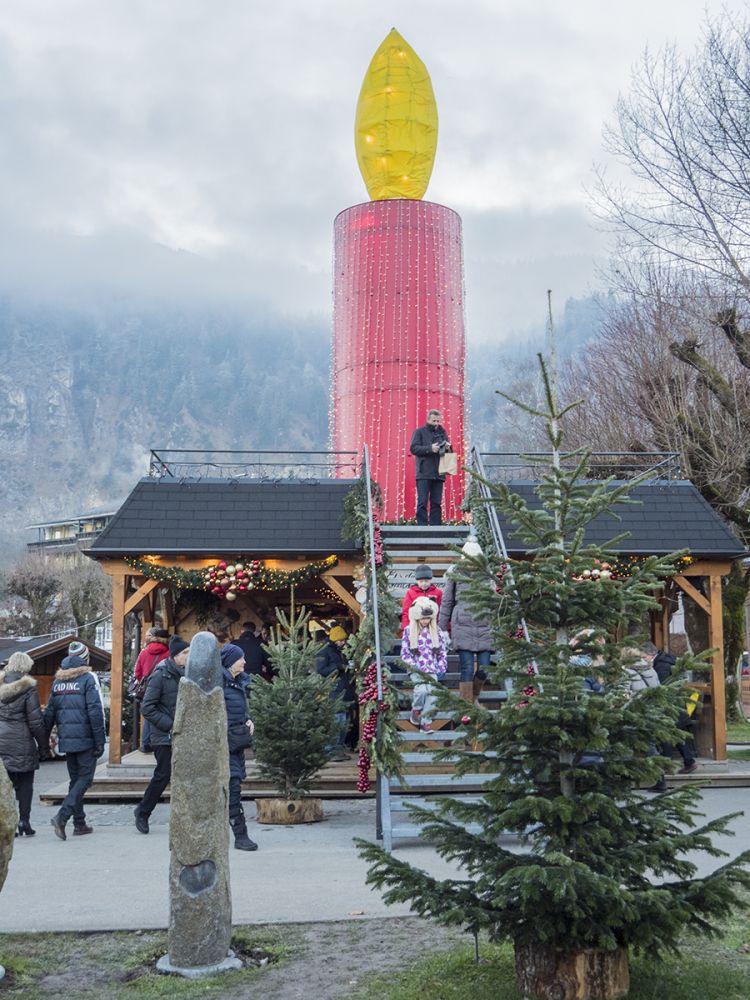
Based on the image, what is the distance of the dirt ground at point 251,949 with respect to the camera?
5184mm

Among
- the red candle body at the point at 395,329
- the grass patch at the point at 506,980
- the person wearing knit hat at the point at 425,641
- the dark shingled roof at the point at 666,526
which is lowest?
the grass patch at the point at 506,980

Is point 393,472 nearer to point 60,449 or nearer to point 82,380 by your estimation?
point 60,449

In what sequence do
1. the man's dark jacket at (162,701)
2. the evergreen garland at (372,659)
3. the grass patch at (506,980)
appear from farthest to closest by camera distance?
the man's dark jacket at (162,701), the evergreen garland at (372,659), the grass patch at (506,980)

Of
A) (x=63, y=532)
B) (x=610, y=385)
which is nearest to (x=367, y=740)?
(x=610, y=385)

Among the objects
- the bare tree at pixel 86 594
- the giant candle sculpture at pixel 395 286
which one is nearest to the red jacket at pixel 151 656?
the giant candle sculpture at pixel 395 286

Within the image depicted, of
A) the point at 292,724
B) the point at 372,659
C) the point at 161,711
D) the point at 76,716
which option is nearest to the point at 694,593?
the point at 372,659

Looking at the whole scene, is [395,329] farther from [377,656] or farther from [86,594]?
[86,594]

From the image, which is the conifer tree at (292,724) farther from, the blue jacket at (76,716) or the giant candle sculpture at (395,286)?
the giant candle sculpture at (395,286)

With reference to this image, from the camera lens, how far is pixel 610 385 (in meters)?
24.0

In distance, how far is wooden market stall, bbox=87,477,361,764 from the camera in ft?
44.4

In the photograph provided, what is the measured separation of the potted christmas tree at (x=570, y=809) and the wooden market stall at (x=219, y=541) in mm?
8407

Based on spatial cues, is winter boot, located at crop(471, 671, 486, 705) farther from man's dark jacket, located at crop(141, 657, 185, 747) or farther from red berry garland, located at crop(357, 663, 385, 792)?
man's dark jacket, located at crop(141, 657, 185, 747)

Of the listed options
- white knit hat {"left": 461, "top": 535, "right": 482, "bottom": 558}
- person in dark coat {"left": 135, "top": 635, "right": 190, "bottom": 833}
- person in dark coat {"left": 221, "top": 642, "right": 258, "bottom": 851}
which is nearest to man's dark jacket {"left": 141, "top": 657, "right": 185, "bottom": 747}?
person in dark coat {"left": 135, "top": 635, "right": 190, "bottom": 833}

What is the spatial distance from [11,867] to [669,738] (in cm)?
574
